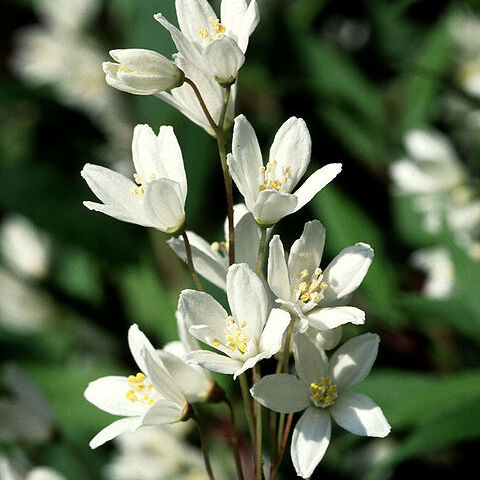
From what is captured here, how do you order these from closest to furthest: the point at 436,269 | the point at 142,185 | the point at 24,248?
the point at 142,185 < the point at 436,269 < the point at 24,248

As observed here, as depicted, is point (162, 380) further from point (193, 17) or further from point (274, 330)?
point (193, 17)

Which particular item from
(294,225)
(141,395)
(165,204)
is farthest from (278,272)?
(294,225)

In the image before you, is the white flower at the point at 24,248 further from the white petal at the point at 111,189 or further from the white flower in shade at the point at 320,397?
the white flower in shade at the point at 320,397

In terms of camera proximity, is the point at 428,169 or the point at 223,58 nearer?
the point at 223,58

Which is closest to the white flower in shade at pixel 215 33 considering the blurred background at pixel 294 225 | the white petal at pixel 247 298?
the white petal at pixel 247 298

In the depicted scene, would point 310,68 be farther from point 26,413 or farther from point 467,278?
point 26,413

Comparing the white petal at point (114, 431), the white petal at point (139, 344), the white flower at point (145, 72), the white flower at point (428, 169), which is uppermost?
the white flower at point (145, 72)

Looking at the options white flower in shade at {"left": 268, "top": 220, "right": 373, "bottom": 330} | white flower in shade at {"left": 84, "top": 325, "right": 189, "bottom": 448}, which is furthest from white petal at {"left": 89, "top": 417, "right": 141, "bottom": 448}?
white flower in shade at {"left": 268, "top": 220, "right": 373, "bottom": 330}

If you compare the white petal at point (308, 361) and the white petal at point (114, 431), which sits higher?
the white petal at point (308, 361)

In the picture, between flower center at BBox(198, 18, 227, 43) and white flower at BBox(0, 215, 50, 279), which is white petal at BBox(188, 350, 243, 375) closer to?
flower center at BBox(198, 18, 227, 43)
